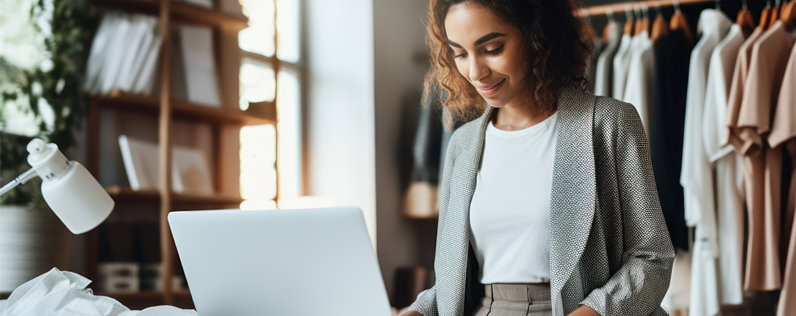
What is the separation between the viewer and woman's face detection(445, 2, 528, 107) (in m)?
0.98

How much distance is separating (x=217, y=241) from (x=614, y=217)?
573 mm

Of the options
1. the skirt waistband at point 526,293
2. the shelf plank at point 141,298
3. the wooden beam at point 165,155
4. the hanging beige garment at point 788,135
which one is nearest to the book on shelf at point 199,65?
the wooden beam at point 165,155

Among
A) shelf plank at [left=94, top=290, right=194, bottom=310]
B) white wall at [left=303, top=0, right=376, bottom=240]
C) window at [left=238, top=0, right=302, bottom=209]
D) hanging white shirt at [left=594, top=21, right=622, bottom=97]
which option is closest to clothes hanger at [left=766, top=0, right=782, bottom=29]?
hanging white shirt at [left=594, top=21, right=622, bottom=97]

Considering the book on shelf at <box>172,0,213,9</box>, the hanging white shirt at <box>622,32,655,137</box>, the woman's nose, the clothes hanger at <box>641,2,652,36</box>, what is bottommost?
the woman's nose

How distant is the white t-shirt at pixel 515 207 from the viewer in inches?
38.0

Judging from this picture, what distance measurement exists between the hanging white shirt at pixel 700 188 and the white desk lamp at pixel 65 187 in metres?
1.88

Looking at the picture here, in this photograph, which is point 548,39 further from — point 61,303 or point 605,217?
point 61,303

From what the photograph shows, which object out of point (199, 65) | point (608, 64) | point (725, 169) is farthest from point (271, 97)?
point (725, 169)

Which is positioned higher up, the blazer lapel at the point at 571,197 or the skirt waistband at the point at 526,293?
the blazer lapel at the point at 571,197

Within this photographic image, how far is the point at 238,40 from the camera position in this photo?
107 inches

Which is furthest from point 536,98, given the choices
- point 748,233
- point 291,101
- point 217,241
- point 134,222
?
point 291,101

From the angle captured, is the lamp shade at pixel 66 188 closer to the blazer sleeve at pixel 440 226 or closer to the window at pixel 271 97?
the blazer sleeve at pixel 440 226

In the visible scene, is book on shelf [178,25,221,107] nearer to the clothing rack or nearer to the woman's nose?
the clothing rack

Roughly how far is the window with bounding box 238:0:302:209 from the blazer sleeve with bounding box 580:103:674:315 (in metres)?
2.05
